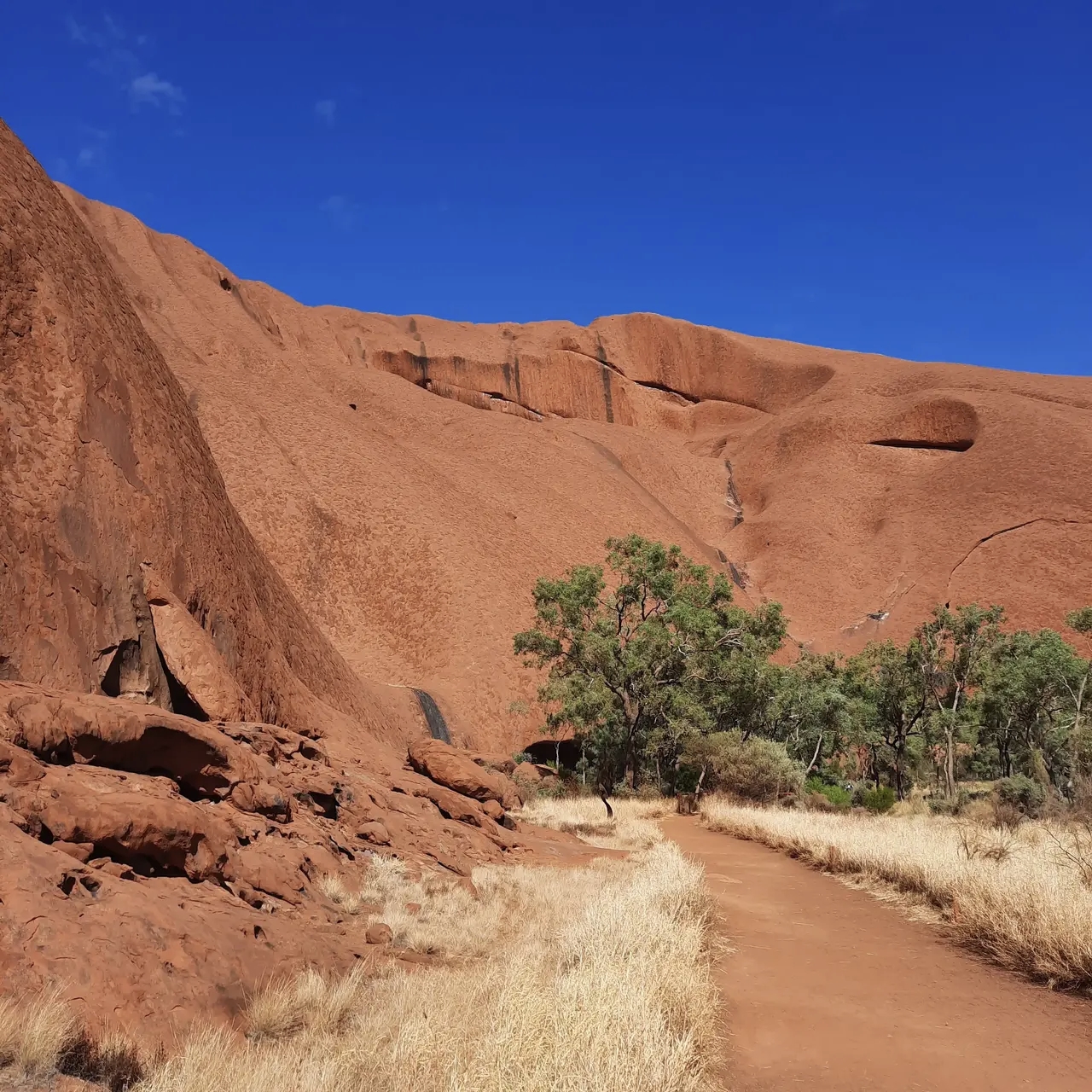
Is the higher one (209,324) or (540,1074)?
(209,324)

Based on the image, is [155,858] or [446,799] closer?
[155,858]

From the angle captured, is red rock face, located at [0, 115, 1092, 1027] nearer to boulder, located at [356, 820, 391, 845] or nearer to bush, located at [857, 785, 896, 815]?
boulder, located at [356, 820, 391, 845]

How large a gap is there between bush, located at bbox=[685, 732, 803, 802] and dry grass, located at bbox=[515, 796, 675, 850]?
185 centimetres

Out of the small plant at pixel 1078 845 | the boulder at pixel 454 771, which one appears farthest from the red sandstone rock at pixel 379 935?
the boulder at pixel 454 771

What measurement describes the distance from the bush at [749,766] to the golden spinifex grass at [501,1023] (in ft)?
56.1

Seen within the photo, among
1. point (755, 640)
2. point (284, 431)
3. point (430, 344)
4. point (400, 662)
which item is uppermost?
point (430, 344)

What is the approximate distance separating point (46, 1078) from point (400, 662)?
36.1 meters

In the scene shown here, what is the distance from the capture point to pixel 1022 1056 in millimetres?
5020

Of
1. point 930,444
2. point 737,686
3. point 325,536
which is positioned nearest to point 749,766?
point 737,686

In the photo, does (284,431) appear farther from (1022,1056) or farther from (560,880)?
(1022,1056)

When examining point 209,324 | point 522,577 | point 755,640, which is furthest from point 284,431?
point 755,640

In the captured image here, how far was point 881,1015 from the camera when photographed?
5.92 m

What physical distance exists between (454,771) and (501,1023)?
35.6ft

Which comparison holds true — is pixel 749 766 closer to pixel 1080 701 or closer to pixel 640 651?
pixel 640 651
